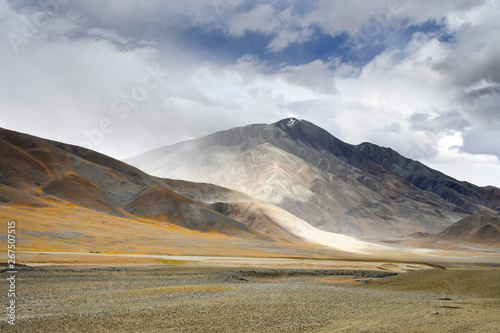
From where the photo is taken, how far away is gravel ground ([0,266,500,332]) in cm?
1422

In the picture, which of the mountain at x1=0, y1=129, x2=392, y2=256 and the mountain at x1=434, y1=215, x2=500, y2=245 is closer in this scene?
the mountain at x1=0, y1=129, x2=392, y2=256

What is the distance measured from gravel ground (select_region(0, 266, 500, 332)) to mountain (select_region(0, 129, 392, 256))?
122ft

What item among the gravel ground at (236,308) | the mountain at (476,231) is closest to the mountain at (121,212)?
the gravel ground at (236,308)

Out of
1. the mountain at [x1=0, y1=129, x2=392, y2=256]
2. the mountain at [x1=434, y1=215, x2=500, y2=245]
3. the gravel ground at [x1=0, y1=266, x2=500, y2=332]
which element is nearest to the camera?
the gravel ground at [x1=0, y1=266, x2=500, y2=332]

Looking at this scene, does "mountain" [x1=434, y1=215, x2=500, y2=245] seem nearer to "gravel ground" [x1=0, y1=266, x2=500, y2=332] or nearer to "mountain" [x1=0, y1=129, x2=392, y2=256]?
"mountain" [x1=0, y1=129, x2=392, y2=256]

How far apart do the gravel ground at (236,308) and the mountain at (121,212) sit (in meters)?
37.0

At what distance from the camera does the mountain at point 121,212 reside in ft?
230

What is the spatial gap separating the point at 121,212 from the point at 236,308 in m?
95.2

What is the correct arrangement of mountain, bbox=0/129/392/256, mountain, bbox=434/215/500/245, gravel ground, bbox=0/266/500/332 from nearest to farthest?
1. gravel ground, bbox=0/266/500/332
2. mountain, bbox=0/129/392/256
3. mountain, bbox=434/215/500/245

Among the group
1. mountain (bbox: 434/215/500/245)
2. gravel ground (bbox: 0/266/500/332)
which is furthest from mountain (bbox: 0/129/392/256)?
mountain (bbox: 434/215/500/245)

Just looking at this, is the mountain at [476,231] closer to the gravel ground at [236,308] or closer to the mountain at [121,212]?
the mountain at [121,212]

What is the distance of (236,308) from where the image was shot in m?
17.7

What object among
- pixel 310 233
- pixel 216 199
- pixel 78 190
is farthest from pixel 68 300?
pixel 216 199

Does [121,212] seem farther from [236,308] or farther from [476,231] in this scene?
[476,231]
